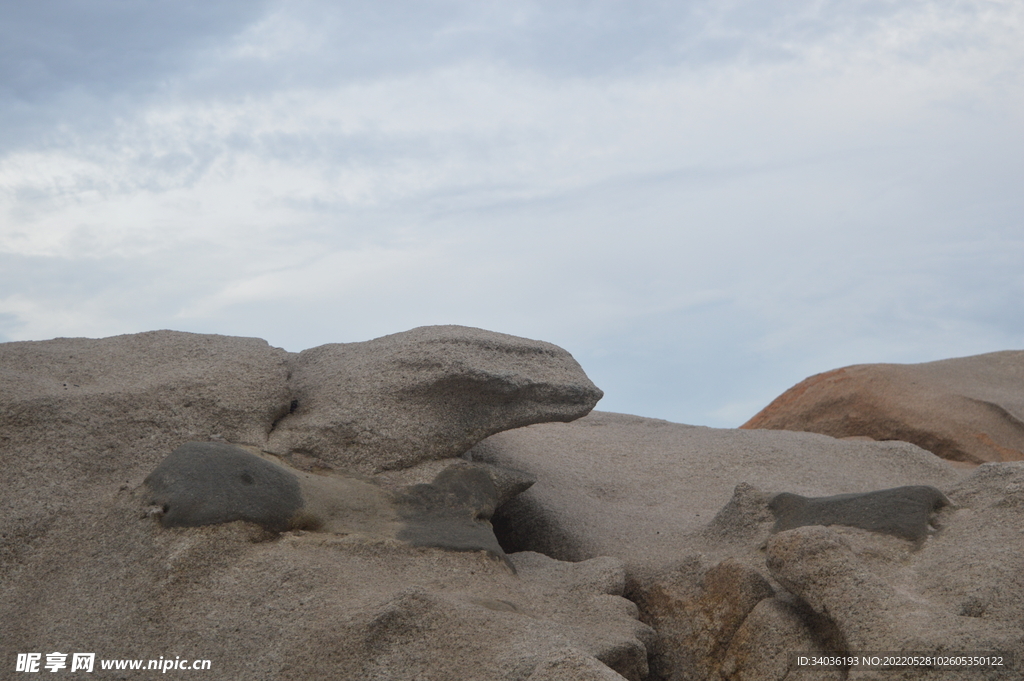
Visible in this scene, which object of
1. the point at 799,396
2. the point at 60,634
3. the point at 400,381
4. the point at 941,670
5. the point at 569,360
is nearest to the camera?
the point at 941,670

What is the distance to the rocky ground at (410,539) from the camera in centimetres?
294

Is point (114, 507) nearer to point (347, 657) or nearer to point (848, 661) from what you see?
point (347, 657)

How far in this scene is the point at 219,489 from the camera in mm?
3484

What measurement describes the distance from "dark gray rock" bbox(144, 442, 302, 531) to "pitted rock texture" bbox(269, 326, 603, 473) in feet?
1.51

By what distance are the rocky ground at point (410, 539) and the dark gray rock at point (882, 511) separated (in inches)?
0.4

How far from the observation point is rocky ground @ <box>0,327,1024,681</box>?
2.94m

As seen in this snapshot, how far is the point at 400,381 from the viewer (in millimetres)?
4336

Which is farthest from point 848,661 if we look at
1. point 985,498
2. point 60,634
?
point 60,634

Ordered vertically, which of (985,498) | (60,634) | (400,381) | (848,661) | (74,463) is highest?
(400,381)

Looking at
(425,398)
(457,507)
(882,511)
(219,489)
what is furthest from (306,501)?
(882,511)

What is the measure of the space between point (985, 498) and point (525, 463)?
8.31 ft

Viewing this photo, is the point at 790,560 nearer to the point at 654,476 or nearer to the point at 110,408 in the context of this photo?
the point at 654,476

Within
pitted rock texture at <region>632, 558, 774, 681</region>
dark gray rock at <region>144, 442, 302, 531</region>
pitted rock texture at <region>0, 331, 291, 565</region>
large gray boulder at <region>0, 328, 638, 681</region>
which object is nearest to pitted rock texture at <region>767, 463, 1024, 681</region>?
pitted rock texture at <region>632, 558, 774, 681</region>

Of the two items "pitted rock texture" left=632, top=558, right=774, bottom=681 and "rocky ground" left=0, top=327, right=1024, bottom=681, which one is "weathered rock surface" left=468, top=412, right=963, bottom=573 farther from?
"pitted rock texture" left=632, top=558, right=774, bottom=681
